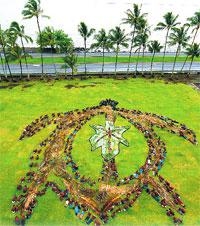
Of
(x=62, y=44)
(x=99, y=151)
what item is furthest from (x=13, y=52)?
(x=99, y=151)

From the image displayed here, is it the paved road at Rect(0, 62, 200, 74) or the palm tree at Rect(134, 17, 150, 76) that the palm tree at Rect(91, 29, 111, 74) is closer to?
the palm tree at Rect(134, 17, 150, 76)

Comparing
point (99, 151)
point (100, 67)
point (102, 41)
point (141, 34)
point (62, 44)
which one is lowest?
point (100, 67)

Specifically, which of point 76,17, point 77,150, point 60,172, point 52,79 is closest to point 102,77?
point 52,79

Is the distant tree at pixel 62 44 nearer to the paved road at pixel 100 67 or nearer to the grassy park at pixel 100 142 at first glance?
the grassy park at pixel 100 142

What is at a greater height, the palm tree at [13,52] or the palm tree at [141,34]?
the palm tree at [141,34]

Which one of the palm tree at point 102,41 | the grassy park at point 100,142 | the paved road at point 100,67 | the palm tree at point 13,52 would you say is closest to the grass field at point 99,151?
the grassy park at point 100,142

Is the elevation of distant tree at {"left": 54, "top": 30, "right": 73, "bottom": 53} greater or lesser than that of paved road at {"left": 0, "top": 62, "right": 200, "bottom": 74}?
greater

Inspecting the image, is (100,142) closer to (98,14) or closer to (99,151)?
(99,151)

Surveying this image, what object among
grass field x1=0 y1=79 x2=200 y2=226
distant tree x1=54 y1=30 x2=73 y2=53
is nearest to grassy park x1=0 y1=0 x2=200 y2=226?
grass field x1=0 y1=79 x2=200 y2=226
